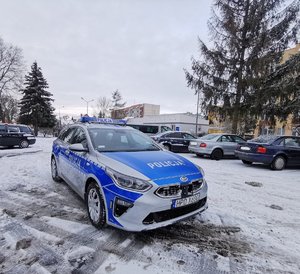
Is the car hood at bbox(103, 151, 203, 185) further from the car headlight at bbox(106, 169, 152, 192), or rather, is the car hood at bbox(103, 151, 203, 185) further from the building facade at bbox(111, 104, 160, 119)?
the building facade at bbox(111, 104, 160, 119)

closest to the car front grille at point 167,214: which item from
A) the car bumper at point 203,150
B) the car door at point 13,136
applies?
the car bumper at point 203,150

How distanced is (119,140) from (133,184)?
64.0 inches

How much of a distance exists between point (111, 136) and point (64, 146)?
1.52m

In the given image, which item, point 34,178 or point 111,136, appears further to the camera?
point 34,178

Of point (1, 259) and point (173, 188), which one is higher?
point (173, 188)

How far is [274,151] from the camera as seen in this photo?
973cm

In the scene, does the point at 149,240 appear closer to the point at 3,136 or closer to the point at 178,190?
the point at 178,190

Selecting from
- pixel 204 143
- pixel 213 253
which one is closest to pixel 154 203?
pixel 213 253

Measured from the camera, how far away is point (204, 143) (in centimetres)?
1261

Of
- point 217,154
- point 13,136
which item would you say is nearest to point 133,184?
point 217,154

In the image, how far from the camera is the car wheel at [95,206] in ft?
11.6

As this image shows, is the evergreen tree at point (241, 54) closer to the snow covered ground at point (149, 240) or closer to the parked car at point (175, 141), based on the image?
the parked car at point (175, 141)

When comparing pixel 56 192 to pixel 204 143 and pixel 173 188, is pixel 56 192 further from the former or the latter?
pixel 204 143

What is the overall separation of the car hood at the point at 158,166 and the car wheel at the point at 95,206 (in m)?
0.58
